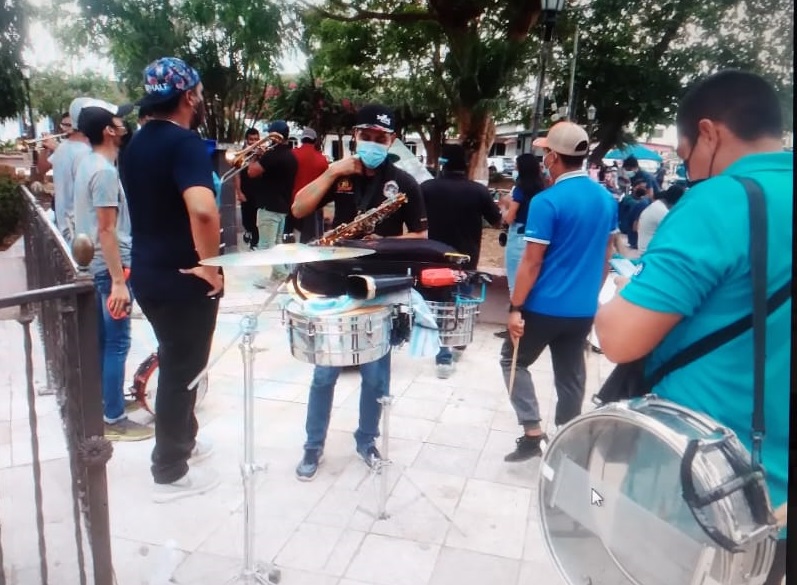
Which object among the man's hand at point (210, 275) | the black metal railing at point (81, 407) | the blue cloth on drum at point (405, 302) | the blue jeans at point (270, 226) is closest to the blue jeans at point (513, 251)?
the blue jeans at point (270, 226)

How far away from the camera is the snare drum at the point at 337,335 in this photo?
2.48 meters

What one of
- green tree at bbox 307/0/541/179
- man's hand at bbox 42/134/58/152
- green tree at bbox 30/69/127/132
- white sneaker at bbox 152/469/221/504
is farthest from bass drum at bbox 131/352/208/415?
→ green tree at bbox 30/69/127/132

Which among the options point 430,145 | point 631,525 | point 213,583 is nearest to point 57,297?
point 213,583

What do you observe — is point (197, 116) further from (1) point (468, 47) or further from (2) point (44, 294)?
(1) point (468, 47)

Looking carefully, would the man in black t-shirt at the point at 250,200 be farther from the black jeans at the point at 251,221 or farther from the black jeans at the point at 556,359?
the black jeans at the point at 556,359

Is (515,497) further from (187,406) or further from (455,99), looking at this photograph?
(455,99)

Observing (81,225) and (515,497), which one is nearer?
(515,497)

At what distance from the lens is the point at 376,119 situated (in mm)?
3268

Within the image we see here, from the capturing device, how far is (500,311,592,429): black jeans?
10.8 ft

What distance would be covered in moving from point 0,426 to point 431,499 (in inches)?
98.2

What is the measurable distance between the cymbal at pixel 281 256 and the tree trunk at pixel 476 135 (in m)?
11.4

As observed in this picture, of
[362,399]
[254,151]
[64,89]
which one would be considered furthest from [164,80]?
[64,89]

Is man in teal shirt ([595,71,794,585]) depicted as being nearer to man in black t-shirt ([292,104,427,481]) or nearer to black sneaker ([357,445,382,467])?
man in black t-shirt ([292,104,427,481])

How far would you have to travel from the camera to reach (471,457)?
11.8 ft
